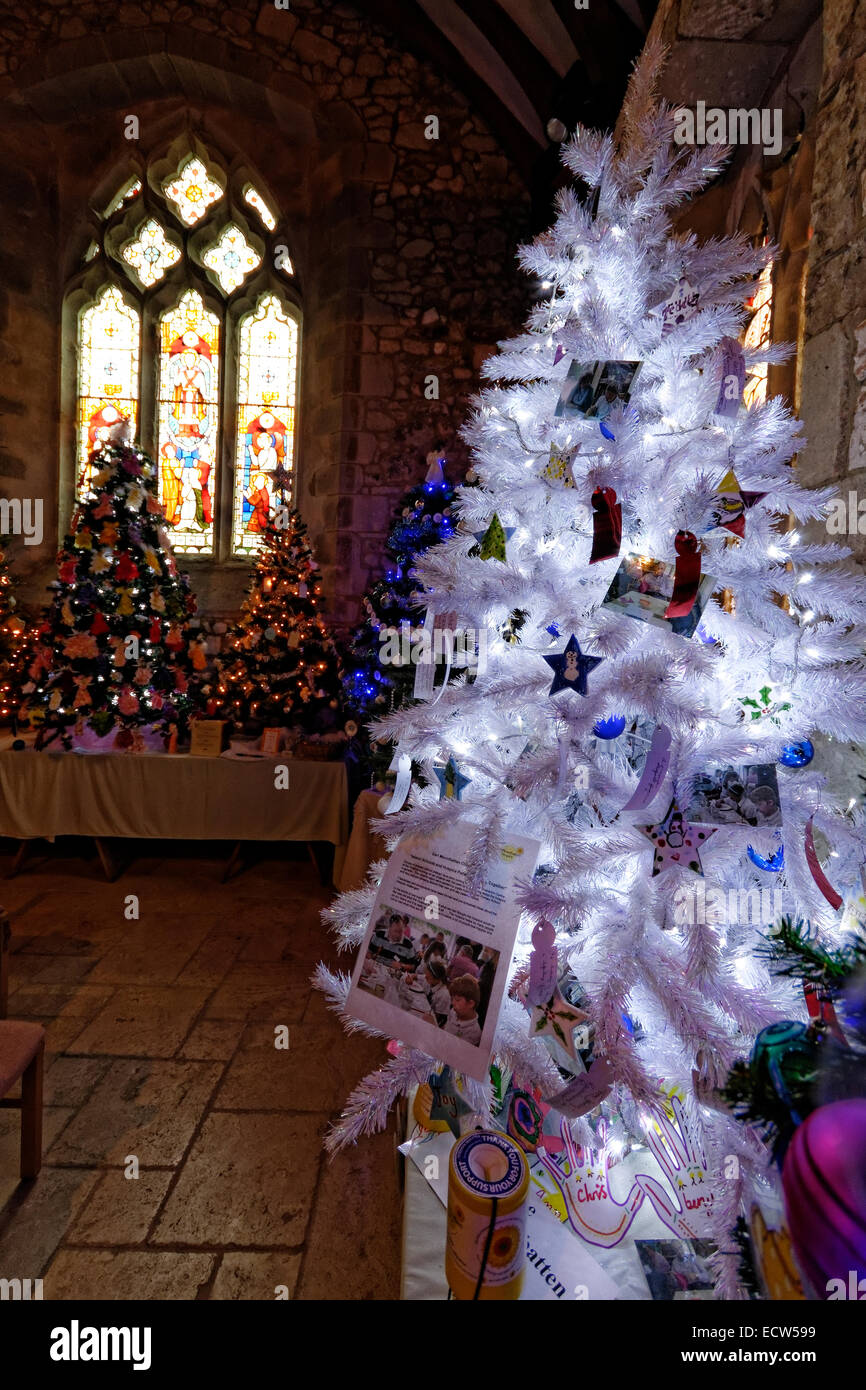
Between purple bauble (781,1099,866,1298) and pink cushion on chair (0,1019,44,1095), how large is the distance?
1854 mm

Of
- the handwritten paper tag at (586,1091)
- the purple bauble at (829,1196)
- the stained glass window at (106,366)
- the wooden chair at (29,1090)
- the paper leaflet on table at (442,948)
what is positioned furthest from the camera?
the stained glass window at (106,366)

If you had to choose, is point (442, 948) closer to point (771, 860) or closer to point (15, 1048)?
point (771, 860)

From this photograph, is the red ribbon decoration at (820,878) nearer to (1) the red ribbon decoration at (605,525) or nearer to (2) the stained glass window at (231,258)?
(1) the red ribbon decoration at (605,525)

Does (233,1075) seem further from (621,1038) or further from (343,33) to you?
(343,33)

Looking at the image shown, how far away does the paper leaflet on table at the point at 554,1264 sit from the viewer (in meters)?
1.19

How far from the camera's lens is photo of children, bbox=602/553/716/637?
1274 millimetres

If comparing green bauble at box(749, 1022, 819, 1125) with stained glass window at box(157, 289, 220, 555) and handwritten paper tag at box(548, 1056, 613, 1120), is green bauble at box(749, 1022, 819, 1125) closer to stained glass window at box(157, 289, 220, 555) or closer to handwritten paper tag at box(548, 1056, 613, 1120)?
handwritten paper tag at box(548, 1056, 613, 1120)

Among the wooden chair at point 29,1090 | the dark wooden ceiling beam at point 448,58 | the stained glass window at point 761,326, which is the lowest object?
the wooden chair at point 29,1090

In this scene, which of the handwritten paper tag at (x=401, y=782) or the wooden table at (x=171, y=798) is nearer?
the handwritten paper tag at (x=401, y=782)

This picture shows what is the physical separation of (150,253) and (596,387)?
5953mm

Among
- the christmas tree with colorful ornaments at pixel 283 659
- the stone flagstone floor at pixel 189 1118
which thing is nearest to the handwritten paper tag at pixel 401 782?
the stone flagstone floor at pixel 189 1118

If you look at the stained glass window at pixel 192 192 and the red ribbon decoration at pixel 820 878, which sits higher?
the stained glass window at pixel 192 192

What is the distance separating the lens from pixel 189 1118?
227cm

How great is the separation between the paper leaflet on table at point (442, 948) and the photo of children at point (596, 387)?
2.76 feet
